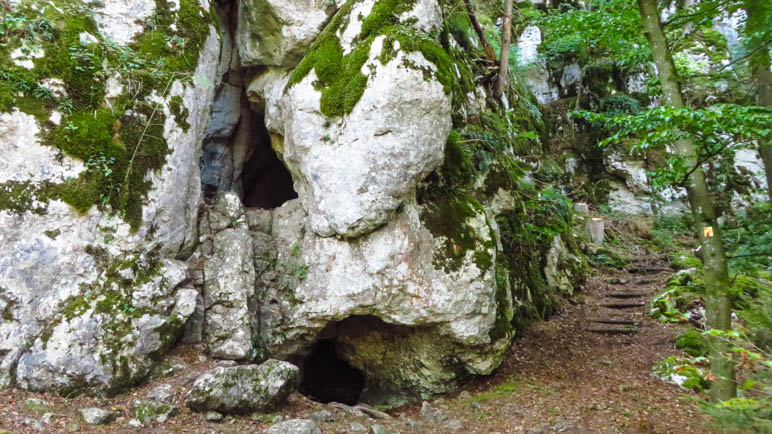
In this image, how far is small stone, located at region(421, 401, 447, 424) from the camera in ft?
19.7

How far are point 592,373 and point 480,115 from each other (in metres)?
5.61

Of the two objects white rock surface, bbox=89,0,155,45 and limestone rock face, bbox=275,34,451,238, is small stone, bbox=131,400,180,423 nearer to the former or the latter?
limestone rock face, bbox=275,34,451,238

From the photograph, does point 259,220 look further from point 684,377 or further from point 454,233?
point 684,377

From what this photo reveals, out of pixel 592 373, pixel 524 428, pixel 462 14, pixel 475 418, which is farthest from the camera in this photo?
pixel 462 14

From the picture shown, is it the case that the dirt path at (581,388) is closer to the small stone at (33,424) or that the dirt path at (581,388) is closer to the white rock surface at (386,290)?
the white rock surface at (386,290)

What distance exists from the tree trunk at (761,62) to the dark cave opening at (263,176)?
861 centimetres

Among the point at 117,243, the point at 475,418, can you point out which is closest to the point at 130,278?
the point at 117,243

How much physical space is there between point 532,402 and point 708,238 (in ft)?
10.6

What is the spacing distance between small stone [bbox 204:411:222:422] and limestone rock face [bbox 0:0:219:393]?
1098 mm

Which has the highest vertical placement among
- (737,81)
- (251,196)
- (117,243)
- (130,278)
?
(737,81)

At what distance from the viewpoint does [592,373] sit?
23.8 ft

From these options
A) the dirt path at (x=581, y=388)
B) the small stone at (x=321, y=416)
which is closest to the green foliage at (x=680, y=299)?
the dirt path at (x=581, y=388)

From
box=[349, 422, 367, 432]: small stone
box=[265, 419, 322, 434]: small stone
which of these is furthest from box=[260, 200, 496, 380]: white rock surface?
box=[265, 419, 322, 434]: small stone

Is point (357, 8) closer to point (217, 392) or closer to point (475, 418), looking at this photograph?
point (217, 392)
